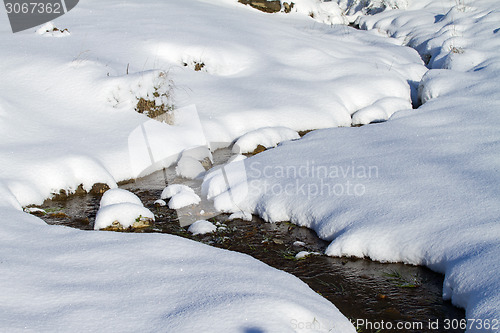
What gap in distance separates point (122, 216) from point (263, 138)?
2.76 meters

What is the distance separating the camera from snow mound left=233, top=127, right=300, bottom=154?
694 cm

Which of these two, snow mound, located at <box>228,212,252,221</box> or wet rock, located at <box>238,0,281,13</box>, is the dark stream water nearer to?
snow mound, located at <box>228,212,252,221</box>

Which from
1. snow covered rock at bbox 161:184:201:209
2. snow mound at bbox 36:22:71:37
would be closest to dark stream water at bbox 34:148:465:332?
snow covered rock at bbox 161:184:201:209

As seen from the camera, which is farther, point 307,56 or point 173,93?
point 307,56

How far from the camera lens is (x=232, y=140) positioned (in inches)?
286

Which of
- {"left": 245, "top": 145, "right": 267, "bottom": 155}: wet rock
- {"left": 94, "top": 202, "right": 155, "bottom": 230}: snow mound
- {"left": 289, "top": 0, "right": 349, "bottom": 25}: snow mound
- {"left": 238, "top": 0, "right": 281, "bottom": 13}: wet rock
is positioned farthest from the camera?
{"left": 289, "top": 0, "right": 349, "bottom": 25}: snow mound

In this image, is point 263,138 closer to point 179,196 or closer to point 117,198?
point 179,196

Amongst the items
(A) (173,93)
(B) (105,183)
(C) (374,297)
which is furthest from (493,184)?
(A) (173,93)

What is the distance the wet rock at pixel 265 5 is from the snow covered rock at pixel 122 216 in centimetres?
1006

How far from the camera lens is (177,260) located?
3.55 meters

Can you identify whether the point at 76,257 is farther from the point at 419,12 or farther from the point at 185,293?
the point at 419,12

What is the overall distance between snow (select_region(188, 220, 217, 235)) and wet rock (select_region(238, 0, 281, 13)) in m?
10.3

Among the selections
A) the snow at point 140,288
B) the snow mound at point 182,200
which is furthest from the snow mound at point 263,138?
the snow at point 140,288

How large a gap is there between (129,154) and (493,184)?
167 inches
